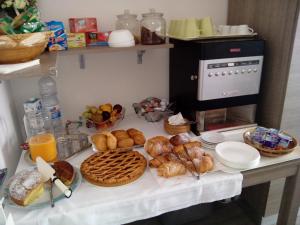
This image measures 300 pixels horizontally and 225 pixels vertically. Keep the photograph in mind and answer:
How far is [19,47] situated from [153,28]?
72 centimetres

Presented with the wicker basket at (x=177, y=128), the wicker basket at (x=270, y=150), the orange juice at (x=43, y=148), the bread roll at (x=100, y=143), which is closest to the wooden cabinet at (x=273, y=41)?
the wicker basket at (x=270, y=150)

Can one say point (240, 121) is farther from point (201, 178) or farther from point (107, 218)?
point (107, 218)

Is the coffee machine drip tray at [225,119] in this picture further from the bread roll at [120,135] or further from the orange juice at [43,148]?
the orange juice at [43,148]

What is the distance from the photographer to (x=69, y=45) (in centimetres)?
122

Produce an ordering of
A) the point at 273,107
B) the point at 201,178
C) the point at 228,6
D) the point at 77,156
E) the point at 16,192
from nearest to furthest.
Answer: the point at 16,192, the point at 201,178, the point at 77,156, the point at 273,107, the point at 228,6

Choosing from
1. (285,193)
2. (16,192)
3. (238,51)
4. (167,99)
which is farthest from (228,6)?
(16,192)

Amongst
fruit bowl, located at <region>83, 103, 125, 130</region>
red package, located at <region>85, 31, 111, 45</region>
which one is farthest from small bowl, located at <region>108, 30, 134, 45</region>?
fruit bowl, located at <region>83, 103, 125, 130</region>

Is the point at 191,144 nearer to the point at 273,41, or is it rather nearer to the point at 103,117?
the point at 103,117

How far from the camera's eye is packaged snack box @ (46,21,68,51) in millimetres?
1137

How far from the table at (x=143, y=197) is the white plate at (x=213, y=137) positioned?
0.21 m

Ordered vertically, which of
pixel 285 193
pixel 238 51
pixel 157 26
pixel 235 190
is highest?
pixel 157 26

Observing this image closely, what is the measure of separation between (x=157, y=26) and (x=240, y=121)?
705mm

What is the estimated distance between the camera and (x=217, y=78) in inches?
47.3

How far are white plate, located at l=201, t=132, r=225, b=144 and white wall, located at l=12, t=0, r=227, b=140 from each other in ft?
1.68
